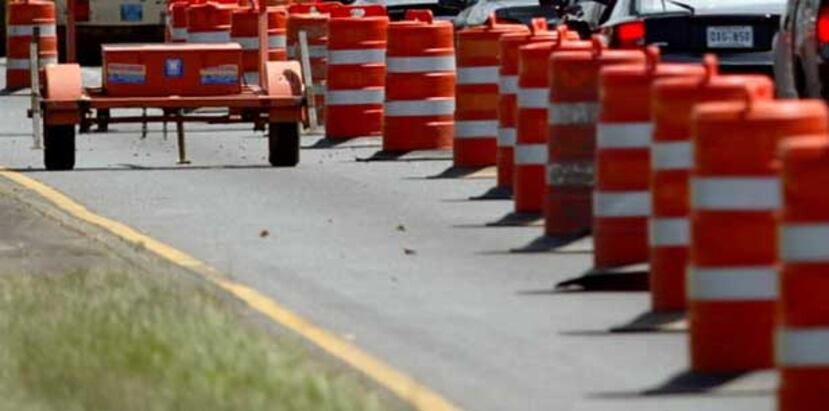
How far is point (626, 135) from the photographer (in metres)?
13.8

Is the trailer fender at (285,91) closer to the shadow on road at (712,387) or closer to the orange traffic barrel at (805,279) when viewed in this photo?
the shadow on road at (712,387)

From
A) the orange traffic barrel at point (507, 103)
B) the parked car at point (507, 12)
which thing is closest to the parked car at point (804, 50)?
the orange traffic barrel at point (507, 103)

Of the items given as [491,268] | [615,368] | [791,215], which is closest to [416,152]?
[491,268]

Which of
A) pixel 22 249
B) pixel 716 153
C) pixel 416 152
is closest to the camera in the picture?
pixel 716 153

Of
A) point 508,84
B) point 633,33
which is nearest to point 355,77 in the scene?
point 633,33

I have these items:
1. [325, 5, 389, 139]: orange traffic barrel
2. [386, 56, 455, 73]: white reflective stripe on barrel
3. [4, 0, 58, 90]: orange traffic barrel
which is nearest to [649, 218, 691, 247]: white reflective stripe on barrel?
[386, 56, 455, 73]: white reflective stripe on barrel

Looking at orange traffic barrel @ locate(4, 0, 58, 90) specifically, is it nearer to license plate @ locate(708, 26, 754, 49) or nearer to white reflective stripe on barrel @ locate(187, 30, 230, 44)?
white reflective stripe on barrel @ locate(187, 30, 230, 44)

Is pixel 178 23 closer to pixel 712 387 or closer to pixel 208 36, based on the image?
pixel 208 36

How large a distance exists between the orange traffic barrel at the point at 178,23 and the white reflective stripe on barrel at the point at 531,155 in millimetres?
15562

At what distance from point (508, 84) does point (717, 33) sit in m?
3.47

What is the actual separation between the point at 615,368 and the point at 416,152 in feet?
41.7

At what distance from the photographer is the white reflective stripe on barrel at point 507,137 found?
19.2 meters

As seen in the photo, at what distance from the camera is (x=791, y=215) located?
370 inches

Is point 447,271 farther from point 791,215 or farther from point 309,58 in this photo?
point 309,58
